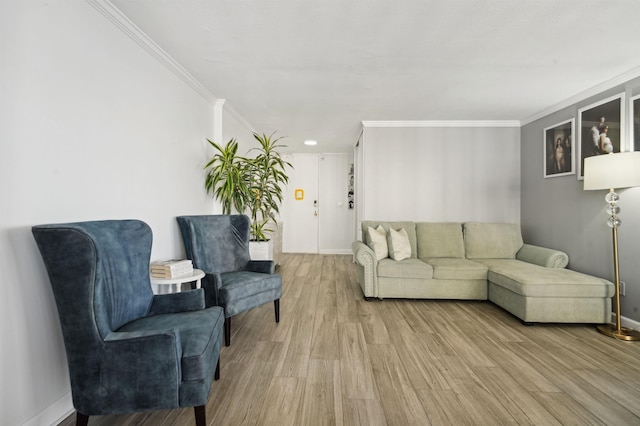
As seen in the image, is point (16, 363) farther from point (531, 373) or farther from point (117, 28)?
point (531, 373)

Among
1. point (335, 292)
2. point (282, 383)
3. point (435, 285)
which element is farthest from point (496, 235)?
point (282, 383)

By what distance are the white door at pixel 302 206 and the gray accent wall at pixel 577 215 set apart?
4.38 metres

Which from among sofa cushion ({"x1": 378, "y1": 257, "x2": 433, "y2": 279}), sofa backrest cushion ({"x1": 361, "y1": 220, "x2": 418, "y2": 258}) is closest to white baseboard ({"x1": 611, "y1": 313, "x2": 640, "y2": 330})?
sofa cushion ({"x1": 378, "y1": 257, "x2": 433, "y2": 279})

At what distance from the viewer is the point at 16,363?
1411 mm

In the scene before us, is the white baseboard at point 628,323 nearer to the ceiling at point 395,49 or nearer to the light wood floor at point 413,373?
the light wood floor at point 413,373

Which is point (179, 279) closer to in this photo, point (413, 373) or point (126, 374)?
point (126, 374)

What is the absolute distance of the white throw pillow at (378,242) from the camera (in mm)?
3895

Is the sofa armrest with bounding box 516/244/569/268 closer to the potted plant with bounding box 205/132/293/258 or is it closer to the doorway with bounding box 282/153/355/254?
the potted plant with bounding box 205/132/293/258

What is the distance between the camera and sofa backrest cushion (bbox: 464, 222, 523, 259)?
4.16 meters

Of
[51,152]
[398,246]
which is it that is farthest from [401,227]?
[51,152]

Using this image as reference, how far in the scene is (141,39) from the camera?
2.29 metres

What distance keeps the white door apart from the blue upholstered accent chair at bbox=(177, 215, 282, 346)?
14.0 feet

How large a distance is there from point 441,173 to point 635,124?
7.20 feet

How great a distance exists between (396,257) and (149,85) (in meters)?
3.26
